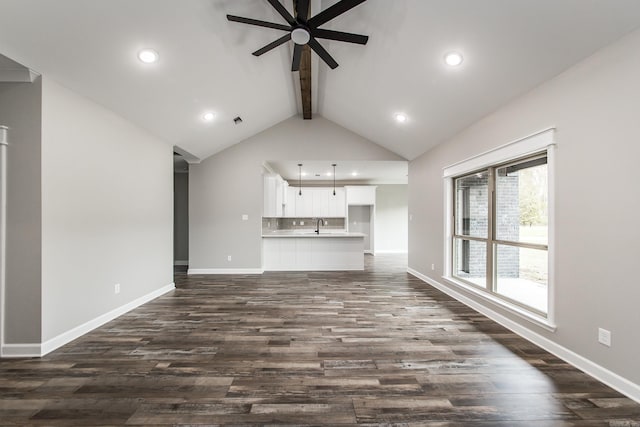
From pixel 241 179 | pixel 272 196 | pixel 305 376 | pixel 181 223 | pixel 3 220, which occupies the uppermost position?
pixel 241 179

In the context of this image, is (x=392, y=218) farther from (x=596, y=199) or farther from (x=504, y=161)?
(x=596, y=199)

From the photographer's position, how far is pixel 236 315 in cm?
360

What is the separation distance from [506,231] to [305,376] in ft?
9.30

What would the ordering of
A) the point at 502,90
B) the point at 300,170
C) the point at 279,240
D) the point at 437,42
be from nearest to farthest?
1. the point at 437,42
2. the point at 502,90
3. the point at 279,240
4. the point at 300,170


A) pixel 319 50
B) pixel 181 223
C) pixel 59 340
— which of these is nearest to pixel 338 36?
pixel 319 50

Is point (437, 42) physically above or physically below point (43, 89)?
above

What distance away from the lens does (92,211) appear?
3.11m

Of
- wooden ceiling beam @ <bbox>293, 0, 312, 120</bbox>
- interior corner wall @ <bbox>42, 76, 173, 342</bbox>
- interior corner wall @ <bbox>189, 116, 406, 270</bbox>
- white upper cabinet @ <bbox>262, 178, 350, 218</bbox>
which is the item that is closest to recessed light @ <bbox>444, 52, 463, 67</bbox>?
wooden ceiling beam @ <bbox>293, 0, 312, 120</bbox>

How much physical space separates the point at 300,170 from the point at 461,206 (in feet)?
15.7

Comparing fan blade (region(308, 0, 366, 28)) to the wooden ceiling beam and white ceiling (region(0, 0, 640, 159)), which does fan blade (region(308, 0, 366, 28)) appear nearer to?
white ceiling (region(0, 0, 640, 159))

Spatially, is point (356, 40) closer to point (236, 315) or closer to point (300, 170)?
point (236, 315)

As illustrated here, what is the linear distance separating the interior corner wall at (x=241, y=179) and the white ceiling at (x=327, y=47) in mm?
1409

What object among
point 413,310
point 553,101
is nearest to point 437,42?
point 553,101

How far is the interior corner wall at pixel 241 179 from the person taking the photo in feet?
20.0
